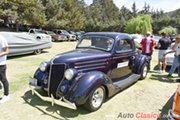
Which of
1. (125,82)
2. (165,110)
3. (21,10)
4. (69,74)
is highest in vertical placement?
(21,10)

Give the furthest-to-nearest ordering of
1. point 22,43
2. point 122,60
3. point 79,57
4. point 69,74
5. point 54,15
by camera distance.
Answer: point 54,15 < point 22,43 < point 122,60 < point 79,57 < point 69,74

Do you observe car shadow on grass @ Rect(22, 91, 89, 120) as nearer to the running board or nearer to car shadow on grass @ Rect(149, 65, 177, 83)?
the running board

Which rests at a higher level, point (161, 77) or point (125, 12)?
point (125, 12)

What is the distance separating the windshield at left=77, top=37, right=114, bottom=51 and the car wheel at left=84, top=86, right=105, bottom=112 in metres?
1.22

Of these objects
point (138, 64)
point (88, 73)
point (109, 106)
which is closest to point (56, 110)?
point (88, 73)

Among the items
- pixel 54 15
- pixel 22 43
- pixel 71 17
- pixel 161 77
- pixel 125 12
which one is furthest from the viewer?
pixel 125 12

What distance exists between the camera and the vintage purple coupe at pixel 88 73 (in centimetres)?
313

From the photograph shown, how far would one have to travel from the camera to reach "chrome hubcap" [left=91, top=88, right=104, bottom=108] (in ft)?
11.2

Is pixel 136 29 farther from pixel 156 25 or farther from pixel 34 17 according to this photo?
pixel 34 17

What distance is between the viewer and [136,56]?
17.5 ft

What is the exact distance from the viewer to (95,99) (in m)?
3.48

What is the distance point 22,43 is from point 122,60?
6785mm

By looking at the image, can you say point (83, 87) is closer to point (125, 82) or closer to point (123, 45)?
point (125, 82)

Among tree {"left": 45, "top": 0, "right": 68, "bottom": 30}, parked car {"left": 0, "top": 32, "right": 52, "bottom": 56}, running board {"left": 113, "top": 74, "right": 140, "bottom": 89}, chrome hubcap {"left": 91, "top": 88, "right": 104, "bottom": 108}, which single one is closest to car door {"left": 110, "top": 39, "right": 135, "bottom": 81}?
running board {"left": 113, "top": 74, "right": 140, "bottom": 89}
